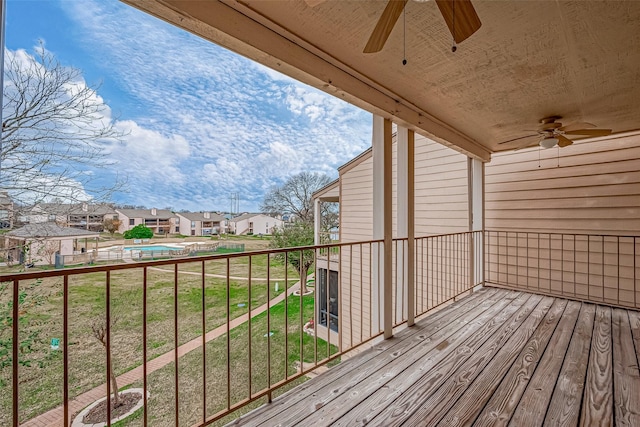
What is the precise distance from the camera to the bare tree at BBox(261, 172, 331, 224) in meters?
4.39

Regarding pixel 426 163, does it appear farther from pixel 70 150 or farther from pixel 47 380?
pixel 47 380

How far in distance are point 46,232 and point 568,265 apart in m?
6.04

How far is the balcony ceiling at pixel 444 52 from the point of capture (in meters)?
1.48

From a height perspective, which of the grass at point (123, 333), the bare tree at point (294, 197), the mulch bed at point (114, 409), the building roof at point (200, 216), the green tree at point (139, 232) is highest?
the bare tree at point (294, 197)

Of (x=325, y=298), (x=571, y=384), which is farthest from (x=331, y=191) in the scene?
(x=571, y=384)

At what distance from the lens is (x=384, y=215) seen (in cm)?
272

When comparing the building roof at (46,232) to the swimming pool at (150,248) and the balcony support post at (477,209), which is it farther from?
the balcony support post at (477,209)

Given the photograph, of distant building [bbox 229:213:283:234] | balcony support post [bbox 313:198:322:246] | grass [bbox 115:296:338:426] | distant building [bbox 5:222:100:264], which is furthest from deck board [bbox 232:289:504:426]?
balcony support post [bbox 313:198:322:246]

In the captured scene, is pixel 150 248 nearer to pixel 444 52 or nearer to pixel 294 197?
pixel 444 52

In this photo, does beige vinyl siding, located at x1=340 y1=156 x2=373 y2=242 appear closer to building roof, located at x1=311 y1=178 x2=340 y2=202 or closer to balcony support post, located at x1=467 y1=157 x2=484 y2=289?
building roof, located at x1=311 y1=178 x2=340 y2=202

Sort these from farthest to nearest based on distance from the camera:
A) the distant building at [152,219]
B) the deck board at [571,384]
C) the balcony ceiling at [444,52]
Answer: the distant building at [152,219], the deck board at [571,384], the balcony ceiling at [444,52]

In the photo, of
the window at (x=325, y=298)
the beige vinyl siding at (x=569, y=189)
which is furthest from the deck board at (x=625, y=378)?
the window at (x=325, y=298)

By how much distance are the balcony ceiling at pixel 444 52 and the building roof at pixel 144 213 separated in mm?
2150

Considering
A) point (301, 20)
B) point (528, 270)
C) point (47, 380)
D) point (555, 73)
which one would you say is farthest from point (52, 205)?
point (528, 270)
